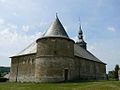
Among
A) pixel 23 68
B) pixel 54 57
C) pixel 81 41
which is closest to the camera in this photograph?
pixel 54 57

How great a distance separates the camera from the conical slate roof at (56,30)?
3131 centimetres

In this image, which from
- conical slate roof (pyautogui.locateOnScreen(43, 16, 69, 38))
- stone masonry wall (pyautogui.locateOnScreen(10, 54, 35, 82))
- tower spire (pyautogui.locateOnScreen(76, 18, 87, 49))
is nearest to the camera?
conical slate roof (pyautogui.locateOnScreen(43, 16, 69, 38))

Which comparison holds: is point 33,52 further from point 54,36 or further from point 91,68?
point 91,68

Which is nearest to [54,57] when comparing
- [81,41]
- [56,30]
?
[56,30]

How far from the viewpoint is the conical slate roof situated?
31312mm

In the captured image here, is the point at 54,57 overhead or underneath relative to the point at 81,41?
underneath

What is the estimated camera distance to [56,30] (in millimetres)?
31766

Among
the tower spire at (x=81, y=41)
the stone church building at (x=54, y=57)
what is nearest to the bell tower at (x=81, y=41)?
the tower spire at (x=81, y=41)

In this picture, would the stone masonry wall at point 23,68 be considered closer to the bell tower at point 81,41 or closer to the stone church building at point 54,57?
the stone church building at point 54,57

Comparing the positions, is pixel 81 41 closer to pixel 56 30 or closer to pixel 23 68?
pixel 23 68

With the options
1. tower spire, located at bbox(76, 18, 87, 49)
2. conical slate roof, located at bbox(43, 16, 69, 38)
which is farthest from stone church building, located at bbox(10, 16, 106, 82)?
tower spire, located at bbox(76, 18, 87, 49)

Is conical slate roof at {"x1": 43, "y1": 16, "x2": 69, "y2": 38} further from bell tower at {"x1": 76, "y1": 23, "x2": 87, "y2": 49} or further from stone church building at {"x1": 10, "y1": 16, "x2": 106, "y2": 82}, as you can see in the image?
bell tower at {"x1": 76, "y1": 23, "x2": 87, "y2": 49}

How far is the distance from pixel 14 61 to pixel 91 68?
16.4 m

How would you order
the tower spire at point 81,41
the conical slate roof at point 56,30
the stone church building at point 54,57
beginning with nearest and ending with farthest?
the stone church building at point 54,57 → the conical slate roof at point 56,30 → the tower spire at point 81,41
